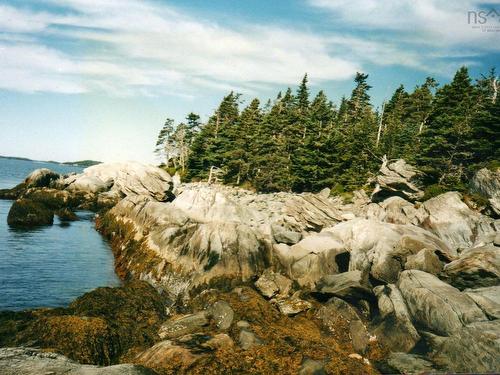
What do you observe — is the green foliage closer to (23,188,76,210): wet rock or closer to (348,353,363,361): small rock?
(348,353,363,361): small rock

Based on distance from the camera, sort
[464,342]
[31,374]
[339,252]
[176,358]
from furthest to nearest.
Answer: [339,252] → [464,342] → [176,358] → [31,374]

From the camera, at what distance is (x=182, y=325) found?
44.7ft

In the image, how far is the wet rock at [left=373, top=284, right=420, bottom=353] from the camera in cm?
1328

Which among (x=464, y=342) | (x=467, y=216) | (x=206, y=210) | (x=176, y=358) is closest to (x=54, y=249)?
(x=206, y=210)

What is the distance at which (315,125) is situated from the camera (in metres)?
57.5

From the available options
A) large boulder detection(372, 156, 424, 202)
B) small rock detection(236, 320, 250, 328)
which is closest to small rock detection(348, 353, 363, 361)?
small rock detection(236, 320, 250, 328)

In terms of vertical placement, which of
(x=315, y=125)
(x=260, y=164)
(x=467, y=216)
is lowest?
(x=467, y=216)

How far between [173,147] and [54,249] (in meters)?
60.4

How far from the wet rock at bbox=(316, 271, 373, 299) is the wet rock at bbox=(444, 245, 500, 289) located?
427 cm

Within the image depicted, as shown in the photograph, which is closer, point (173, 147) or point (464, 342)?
point (464, 342)

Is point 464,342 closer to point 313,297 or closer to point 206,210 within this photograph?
point 313,297

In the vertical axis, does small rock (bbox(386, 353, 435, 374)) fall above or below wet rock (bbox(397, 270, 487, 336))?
below

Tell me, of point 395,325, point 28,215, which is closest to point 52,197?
point 28,215

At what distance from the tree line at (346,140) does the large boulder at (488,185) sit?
162 cm
